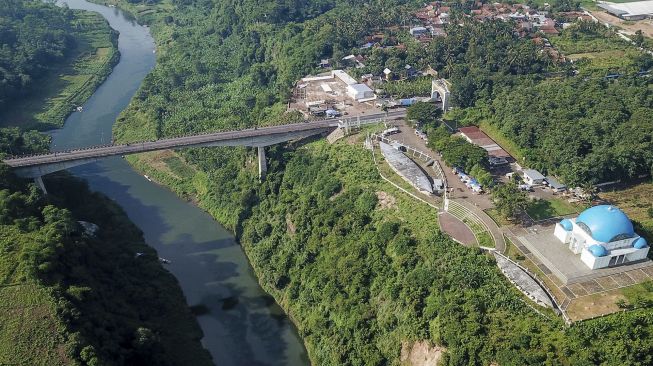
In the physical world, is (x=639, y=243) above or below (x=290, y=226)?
above

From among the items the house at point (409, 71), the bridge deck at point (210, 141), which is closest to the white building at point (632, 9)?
the house at point (409, 71)

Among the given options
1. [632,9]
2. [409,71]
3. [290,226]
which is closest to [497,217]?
[290,226]

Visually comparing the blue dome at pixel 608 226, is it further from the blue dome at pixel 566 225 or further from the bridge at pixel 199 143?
the bridge at pixel 199 143

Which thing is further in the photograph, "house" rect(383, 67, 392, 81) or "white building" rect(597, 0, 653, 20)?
"white building" rect(597, 0, 653, 20)

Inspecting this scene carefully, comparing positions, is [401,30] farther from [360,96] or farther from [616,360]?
Answer: [616,360]

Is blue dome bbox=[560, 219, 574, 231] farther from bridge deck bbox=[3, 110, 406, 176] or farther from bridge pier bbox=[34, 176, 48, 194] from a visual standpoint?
bridge pier bbox=[34, 176, 48, 194]

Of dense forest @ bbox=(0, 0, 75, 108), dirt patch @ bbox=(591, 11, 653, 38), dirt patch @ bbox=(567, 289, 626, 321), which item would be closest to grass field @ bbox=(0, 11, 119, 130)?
dense forest @ bbox=(0, 0, 75, 108)

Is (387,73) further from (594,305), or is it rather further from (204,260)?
(594,305)
